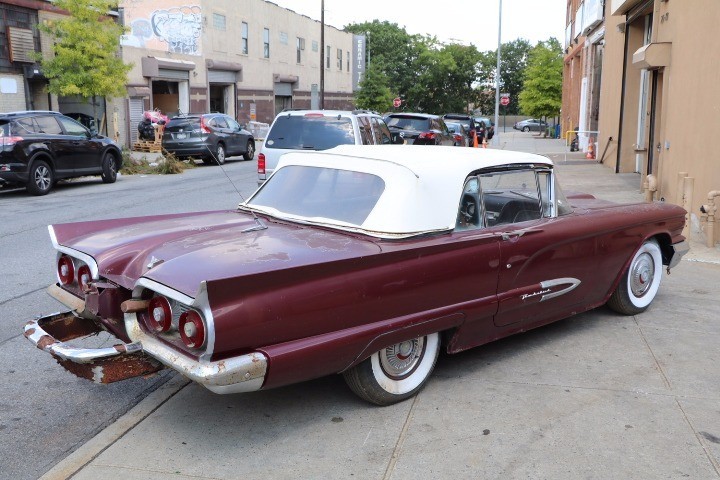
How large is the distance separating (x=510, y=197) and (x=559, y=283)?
72cm

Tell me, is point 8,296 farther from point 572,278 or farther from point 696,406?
point 696,406

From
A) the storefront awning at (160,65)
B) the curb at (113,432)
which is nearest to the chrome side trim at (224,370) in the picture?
the curb at (113,432)

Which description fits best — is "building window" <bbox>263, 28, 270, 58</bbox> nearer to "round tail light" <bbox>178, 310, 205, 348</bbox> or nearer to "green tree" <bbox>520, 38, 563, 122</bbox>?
"green tree" <bbox>520, 38, 563, 122</bbox>

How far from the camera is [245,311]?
137 inches

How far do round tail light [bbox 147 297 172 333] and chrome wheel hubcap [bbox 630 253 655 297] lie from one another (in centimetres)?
411

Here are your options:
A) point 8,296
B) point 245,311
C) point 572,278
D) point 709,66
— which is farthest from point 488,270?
point 709,66

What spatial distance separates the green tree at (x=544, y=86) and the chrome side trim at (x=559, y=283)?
43.6 metres

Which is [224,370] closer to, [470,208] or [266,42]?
[470,208]

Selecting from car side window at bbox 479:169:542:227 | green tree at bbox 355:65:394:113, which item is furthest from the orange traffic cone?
green tree at bbox 355:65:394:113

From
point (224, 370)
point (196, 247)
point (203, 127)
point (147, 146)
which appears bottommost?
point (224, 370)

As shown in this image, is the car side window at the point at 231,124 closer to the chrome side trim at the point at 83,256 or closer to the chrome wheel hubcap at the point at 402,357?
the chrome side trim at the point at 83,256

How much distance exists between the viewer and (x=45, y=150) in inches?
580

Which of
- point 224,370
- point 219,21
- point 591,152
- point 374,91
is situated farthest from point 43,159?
point 374,91

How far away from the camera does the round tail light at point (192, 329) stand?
11.4 ft
